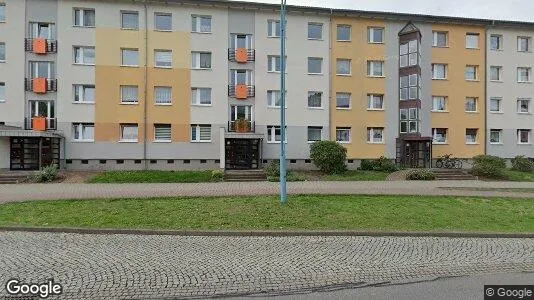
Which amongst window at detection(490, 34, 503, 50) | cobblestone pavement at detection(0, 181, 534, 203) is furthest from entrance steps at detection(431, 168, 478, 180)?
window at detection(490, 34, 503, 50)

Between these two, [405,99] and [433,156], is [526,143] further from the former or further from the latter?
[405,99]

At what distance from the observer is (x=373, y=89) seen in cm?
2842

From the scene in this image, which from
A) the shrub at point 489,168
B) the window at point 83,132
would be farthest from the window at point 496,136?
the window at point 83,132

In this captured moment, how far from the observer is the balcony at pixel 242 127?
26188 mm

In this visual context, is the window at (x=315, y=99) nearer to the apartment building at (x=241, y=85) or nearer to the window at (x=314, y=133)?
the apartment building at (x=241, y=85)

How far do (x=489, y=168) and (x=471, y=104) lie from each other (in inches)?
327

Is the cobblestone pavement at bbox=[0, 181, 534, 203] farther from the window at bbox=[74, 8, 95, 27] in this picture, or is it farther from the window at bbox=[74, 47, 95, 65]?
the window at bbox=[74, 8, 95, 27]

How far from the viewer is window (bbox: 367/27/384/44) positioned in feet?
93.7

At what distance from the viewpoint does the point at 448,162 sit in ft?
91.5

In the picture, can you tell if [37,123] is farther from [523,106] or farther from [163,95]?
[523,106]

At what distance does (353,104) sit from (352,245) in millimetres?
21893

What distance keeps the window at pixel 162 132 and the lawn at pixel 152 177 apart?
14.0 ft

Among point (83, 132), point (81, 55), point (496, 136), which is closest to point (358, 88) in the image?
point (496, 136)

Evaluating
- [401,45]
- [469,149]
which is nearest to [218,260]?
[401,45]
